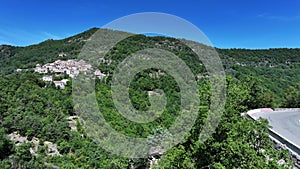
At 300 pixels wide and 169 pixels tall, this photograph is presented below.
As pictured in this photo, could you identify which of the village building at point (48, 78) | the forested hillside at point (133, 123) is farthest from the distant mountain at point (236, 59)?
the village building at point (48, 78)

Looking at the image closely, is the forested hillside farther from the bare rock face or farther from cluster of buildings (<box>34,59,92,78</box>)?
cluster of buildings (<box>34,59,92,78</box>)

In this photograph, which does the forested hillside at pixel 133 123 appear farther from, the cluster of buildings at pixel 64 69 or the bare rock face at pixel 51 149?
the cluster of buildings at pixel 64 69

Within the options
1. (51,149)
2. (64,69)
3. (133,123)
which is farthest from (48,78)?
(133,123)

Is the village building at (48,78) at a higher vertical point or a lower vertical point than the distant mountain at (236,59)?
lower

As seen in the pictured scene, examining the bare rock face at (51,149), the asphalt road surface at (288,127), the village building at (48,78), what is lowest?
the bare rock face at (51,149)

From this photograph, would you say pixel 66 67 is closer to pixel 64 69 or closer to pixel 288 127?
pixel 64 69

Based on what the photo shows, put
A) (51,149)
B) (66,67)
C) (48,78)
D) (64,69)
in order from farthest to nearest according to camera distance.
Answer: (66,67), (64,69), (48,78), (51,149)

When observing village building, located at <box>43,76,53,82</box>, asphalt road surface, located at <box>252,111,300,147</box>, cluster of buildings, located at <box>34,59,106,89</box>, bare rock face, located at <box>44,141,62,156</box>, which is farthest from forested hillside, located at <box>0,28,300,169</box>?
asphalt road surface, located at <box>252,111,300,147</box>
